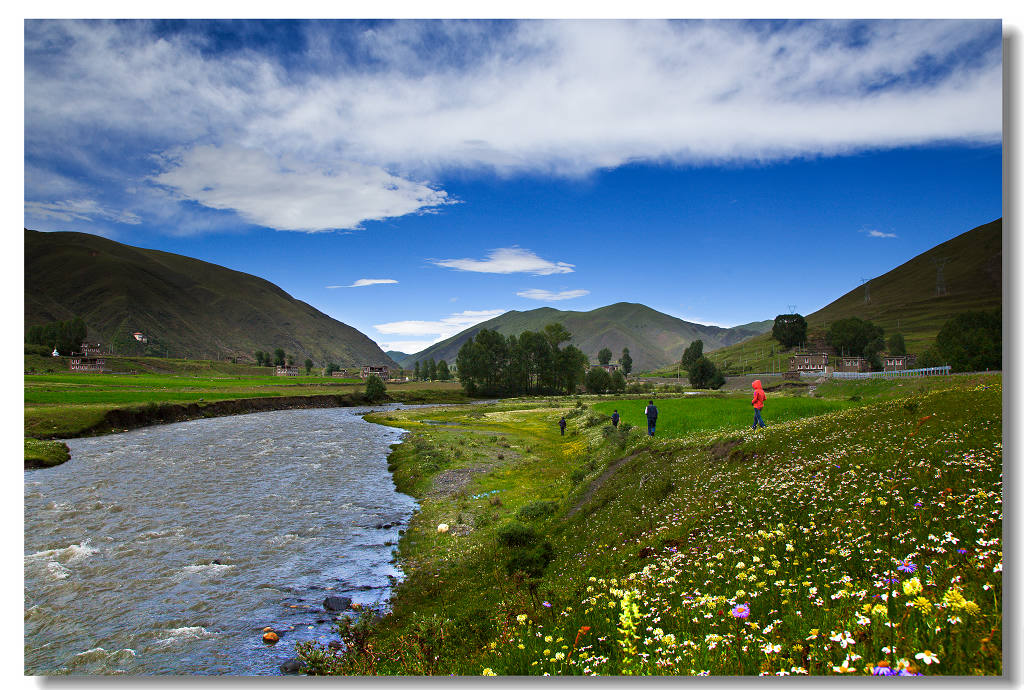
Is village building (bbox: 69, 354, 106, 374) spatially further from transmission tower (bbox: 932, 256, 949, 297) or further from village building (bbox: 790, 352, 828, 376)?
village building (bbox: 790, 352, 828, 376)

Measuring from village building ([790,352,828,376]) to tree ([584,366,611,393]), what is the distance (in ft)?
152

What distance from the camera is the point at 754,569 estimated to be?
7.52 m

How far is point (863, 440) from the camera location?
13375 mm

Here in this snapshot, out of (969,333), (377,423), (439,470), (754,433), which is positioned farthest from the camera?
(377,423)

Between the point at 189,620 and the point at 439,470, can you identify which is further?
the point at 439,470

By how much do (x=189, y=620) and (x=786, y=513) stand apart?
627 inches

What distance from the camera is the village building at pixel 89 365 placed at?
4672 centimetres

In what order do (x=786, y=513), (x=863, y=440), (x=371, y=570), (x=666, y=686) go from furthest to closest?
1. (x=371, y=570)
2. (x=863, y=440)
3. (x=786, y=513)
4. (x=666, y=686)

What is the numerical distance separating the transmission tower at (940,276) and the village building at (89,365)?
5727 centimetres

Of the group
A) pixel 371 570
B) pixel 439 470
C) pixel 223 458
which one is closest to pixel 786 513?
pixel 371 570

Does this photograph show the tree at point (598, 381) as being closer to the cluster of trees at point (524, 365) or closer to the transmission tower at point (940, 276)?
the cluster of trees at point (524, 365)

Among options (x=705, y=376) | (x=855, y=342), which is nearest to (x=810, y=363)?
(x=705, y=376)

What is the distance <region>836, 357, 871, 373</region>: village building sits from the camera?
254ft
